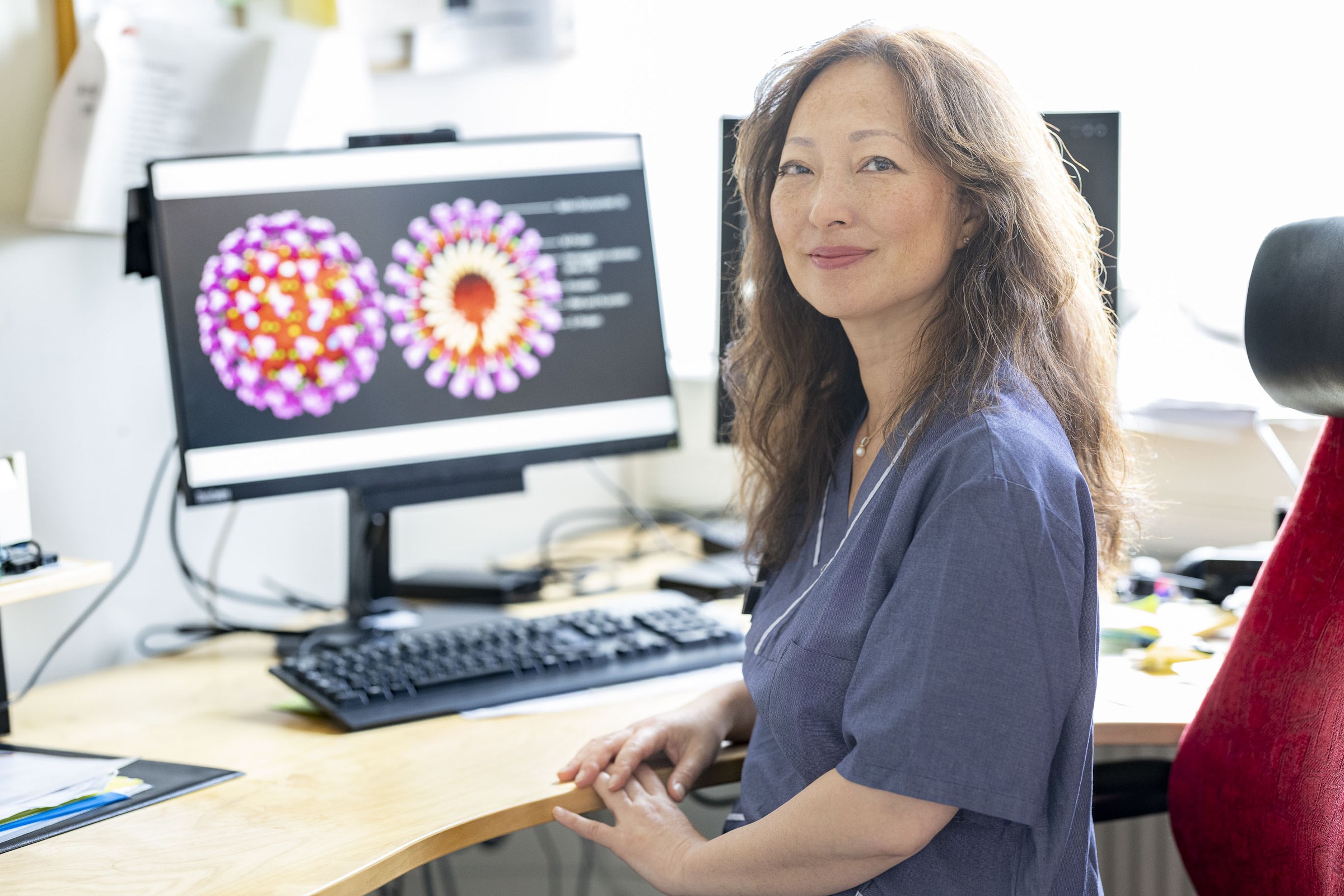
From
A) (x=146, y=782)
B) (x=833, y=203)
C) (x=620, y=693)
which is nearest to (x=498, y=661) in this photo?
(x=620, y=693)

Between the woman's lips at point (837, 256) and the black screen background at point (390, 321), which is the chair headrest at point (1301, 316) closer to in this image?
the woman's lips at point (837, 256)

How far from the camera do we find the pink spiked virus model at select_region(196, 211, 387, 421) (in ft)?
4.29

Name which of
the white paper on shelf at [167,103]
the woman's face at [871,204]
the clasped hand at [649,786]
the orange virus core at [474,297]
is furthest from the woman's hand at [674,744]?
the white paper on shelf at [167,103]

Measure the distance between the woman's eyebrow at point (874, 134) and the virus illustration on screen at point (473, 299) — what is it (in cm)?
63

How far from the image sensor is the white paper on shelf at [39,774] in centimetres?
94

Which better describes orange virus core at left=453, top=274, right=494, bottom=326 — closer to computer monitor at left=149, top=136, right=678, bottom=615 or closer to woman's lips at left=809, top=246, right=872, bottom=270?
computer monitor at left=149, top=136, right=678, bottom=615

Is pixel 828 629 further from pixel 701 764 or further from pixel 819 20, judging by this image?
pixel 819 20

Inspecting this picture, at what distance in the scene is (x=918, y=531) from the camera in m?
0.80

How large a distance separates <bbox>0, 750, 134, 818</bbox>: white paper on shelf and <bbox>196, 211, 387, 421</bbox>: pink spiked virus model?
0.43 meters

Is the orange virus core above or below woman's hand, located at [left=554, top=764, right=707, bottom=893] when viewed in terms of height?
above

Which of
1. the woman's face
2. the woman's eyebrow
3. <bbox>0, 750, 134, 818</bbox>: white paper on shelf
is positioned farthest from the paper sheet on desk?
the woman's eyebrow

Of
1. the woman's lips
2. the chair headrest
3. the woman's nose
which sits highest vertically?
the woman's nose

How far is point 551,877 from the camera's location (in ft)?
6.48

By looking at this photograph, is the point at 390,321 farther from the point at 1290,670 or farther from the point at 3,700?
the point at 1290,670
